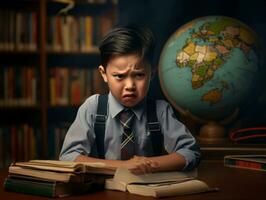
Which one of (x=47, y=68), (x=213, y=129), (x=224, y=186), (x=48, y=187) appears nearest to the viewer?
(x=48, y=187)

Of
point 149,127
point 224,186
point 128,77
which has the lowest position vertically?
point 224,186

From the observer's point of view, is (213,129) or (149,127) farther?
(213,129)

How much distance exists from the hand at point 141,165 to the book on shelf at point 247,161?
0.87ft

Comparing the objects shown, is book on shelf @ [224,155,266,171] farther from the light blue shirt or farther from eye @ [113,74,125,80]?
eye @ [113,74,125,80]

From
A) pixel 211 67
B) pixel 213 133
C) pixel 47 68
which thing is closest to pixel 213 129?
pixel 213 133

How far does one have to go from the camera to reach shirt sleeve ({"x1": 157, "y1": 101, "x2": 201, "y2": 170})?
1.18 meters

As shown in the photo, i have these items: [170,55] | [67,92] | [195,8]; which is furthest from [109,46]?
[67,92]

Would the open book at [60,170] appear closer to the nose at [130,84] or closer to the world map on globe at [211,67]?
the nose at [130,84]

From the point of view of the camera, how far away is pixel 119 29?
1.16 metres

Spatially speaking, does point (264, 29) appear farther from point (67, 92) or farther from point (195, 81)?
point (67, 92)

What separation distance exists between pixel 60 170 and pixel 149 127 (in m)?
0.30

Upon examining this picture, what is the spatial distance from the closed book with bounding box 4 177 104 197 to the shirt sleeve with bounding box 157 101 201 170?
23cm

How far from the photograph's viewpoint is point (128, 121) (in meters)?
1.19

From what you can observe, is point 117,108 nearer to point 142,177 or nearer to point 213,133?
point 142,177
